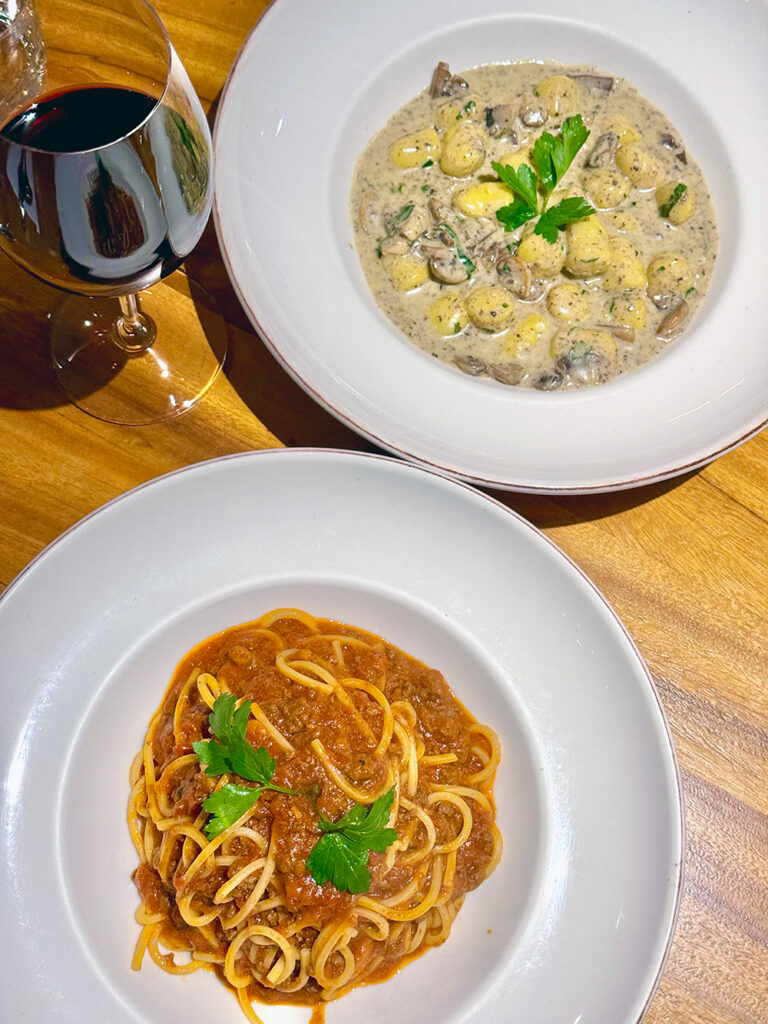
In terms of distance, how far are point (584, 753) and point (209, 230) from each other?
65.7 inches

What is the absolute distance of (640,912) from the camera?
6.49 ft

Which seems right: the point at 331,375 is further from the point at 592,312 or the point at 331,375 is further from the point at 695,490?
the point at 695,490

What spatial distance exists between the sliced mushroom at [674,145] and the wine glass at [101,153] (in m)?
1.44

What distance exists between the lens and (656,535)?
2484 millimetres

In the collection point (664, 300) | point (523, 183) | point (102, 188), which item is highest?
point (102, 188)

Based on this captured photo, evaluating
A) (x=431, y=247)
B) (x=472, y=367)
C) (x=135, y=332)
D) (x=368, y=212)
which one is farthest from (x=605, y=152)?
(x=135, y=332)

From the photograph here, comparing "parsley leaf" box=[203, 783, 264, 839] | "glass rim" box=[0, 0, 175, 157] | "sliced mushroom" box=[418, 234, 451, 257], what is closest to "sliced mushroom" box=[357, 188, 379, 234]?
"sliced mushroom" box=[418, 234, 451, 257]

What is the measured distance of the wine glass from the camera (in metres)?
1.73

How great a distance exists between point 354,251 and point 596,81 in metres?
0.93

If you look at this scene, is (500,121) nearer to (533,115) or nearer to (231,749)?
(533,115)

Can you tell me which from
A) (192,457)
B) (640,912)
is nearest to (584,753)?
(640,912)

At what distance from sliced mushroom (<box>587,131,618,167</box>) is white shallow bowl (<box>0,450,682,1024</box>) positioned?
48.9 inches

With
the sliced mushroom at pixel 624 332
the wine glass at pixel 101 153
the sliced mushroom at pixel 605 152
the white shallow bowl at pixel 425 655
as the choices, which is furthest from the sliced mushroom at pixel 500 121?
the white shallow bowl at pixel 425 655

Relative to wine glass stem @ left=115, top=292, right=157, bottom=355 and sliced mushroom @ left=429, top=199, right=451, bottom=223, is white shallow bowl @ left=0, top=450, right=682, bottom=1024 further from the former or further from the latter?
sliced mushroom @ left=429, top=199, right=451, bottom=223
